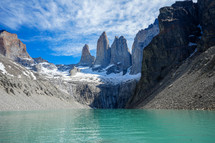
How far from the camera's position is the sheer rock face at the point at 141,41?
161125 mm

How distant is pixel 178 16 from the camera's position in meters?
71.9

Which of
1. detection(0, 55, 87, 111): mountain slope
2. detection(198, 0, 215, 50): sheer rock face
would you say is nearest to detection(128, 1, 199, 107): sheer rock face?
detection(198, 0, 215, 50): sheer rock face

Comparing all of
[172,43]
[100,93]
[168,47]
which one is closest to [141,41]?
[100,93]

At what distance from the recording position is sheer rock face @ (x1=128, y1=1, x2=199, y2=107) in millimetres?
63438

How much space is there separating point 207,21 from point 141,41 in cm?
11254

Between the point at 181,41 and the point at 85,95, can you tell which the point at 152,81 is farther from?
the point at 85,95

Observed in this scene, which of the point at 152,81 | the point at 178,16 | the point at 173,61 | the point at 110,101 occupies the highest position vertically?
the point at 178,16

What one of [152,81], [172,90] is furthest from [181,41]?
[172,90]

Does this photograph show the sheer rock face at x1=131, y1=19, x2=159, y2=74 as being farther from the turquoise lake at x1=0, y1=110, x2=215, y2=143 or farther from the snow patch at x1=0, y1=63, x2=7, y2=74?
the turquoise lake at x1=0, y1=110, x2=215, y2=143

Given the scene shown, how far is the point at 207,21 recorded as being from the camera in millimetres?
61625

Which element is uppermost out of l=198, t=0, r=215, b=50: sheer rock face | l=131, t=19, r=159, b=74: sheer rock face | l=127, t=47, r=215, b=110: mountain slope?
l=131, t=19, r=159, b=74: sheer rock face

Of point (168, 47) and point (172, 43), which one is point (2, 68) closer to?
point (168, 47)

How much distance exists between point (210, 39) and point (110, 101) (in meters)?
82.7

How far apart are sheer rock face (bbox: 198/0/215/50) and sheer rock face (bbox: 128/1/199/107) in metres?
5.49
